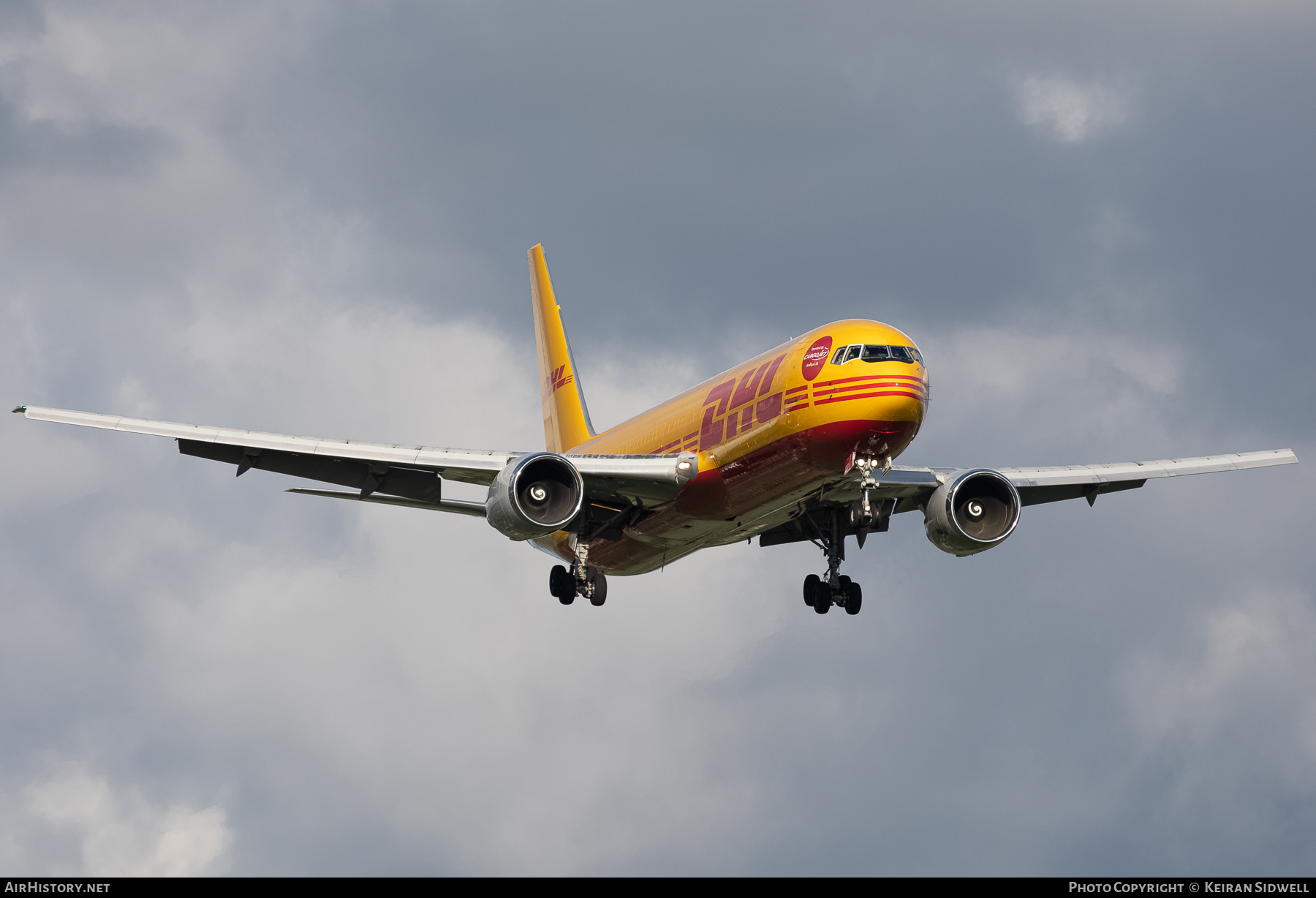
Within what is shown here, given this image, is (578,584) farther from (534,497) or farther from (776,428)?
(776,428)

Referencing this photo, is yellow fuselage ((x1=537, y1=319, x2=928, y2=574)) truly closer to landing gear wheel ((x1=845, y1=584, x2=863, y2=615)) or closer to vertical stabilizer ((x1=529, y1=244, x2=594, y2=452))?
landing gear wheel ((x1=845, y1=584, x2=863, y2=615))

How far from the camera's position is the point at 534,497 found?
1435 inches

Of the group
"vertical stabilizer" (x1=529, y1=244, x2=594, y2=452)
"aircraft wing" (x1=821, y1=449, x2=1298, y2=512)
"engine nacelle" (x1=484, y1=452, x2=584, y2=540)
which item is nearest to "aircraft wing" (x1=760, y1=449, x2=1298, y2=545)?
"aircraft wing" (x1=821, y1=449, x2=1298, y2=512)

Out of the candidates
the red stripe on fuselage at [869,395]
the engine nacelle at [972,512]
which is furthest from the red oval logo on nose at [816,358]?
the engine nacelle at [972,512]

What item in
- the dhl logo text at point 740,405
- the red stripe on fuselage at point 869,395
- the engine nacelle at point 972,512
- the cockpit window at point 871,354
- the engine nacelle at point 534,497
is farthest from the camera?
the engine nacelle at point 972,512

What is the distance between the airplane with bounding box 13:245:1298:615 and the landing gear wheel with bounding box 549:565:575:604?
0.16ft

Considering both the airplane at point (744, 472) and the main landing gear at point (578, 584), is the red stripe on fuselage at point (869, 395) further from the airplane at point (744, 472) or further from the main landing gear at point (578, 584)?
the main landing gear at point (578, 584)

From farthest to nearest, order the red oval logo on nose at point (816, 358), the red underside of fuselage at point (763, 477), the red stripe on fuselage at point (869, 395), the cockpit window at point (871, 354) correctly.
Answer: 1. the red oval logo on nose at point (816, 358)
2. the cockpit window at point (871, 354)
3. the red underside of fuselage at point (763, 477)
4. the red stripe on fuselage at point (869, 395)

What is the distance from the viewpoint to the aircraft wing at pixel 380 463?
36688mm

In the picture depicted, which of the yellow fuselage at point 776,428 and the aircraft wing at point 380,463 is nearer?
the yellow fuselage at point 776,428

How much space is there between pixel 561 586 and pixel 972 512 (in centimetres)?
1193

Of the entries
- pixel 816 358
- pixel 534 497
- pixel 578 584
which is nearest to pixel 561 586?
pixel 578 584

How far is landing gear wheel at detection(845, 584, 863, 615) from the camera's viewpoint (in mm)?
41812
